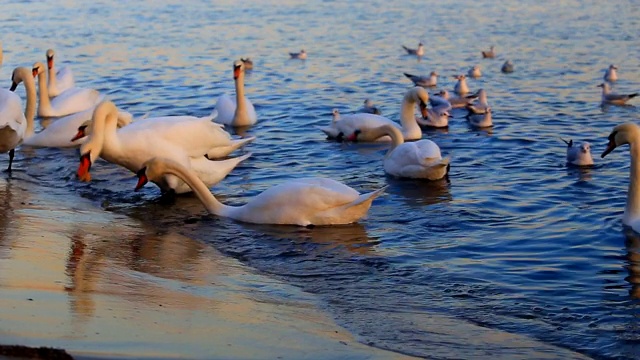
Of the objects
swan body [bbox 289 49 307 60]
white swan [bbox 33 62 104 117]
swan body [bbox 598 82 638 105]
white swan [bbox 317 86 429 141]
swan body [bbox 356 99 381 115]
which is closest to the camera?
white swan [bbox 317 86 429 141]

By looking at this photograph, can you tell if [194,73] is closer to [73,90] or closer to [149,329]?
[73,90]

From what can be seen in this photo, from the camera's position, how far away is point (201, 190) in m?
9.59

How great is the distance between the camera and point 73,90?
16547 millimetres

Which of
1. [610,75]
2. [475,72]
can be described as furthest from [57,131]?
[610,75]

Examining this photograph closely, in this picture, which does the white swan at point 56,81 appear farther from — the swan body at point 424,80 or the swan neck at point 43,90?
the swan body at point 424,80

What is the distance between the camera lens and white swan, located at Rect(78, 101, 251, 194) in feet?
32.2

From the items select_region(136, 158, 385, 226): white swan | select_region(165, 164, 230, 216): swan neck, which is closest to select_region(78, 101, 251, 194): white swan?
select_region(165, 164, 230, 216): swan neck

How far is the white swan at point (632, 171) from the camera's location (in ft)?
29.0

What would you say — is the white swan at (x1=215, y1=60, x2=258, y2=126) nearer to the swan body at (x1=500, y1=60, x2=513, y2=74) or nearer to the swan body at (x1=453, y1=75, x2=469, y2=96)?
the swan body at (x1=453, y1=75, x2=469, y2=96)

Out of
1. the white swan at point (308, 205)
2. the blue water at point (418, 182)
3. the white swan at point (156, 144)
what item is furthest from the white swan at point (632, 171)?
the white swan at point (156, 144)

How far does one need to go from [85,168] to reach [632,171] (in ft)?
15.7

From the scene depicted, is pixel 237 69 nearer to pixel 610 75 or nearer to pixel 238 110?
pixel 238 110

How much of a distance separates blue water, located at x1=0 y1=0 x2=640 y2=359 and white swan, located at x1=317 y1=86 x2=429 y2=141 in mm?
220

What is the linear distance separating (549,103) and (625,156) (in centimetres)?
400
